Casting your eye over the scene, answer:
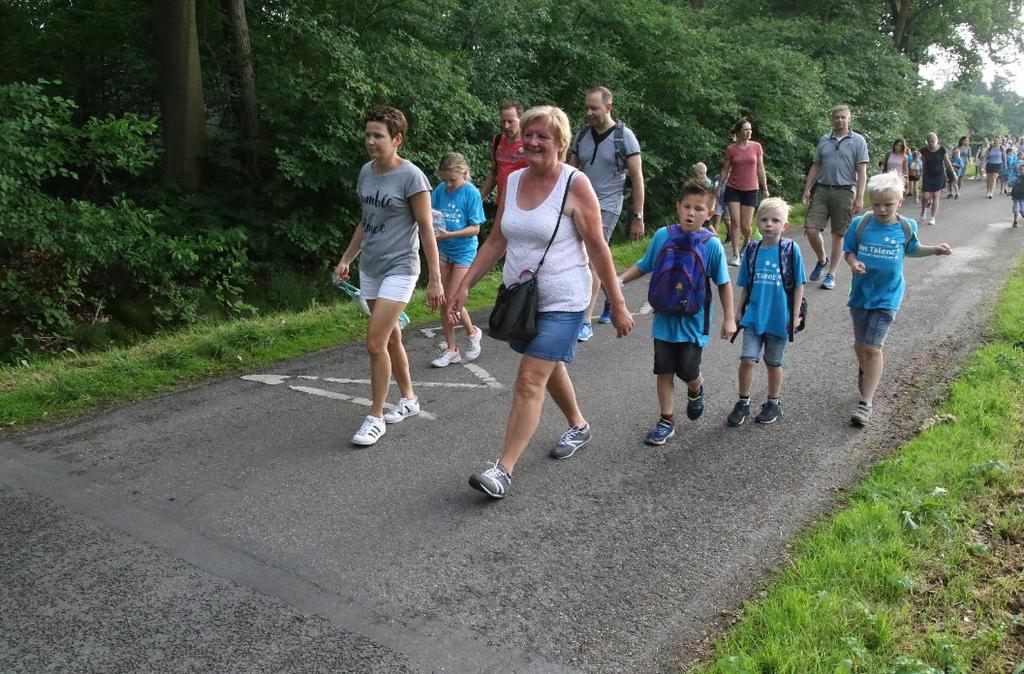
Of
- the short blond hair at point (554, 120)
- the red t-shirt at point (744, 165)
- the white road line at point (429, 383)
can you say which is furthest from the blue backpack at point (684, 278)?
the red t-shirt at point (744, 165)

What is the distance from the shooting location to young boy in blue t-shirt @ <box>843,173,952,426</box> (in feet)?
17.8

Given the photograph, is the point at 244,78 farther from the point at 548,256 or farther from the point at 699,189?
the point at 548,256

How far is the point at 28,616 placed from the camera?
3156mm

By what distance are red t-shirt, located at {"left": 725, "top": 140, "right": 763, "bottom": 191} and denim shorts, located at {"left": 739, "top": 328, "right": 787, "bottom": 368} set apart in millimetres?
5865

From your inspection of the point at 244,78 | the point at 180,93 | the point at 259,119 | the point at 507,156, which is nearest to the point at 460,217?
the point at 507,156

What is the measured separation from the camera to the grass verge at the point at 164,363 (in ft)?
18.9

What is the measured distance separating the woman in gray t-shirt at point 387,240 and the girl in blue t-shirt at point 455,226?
1.53 meters

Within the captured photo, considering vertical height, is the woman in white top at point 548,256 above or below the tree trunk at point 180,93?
below

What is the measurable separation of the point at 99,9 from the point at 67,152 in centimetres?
447

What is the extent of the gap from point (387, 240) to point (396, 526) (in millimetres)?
1903

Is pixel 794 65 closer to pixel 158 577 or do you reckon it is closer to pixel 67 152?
pixel 67 152

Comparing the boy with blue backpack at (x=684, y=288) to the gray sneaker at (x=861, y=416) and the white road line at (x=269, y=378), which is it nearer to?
the gray sneaker at (x=861, y=416)

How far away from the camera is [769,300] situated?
17.5ft

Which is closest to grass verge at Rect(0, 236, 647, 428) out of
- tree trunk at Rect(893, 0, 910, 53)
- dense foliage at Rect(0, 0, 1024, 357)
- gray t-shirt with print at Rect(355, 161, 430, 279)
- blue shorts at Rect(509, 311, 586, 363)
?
gray t-shirt with print at Rect(355, 161, 430, 279)
